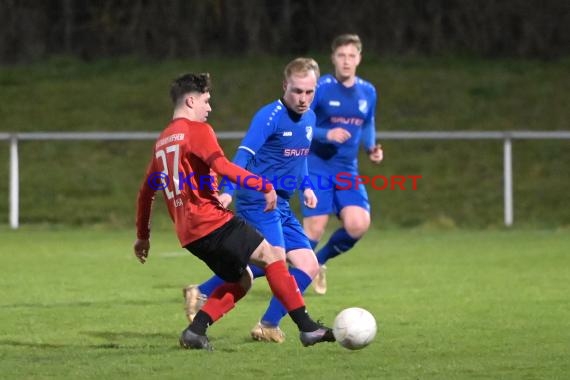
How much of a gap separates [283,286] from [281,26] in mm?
17476

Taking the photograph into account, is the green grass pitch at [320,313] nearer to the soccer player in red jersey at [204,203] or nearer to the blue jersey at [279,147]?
the soccer player in red jersey at [204,203]

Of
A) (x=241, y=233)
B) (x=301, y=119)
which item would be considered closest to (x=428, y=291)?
(x=301, y=119)

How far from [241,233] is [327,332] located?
0.74m

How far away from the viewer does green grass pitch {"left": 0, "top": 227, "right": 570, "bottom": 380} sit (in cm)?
720

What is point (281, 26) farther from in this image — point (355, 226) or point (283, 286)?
point (283, 286)

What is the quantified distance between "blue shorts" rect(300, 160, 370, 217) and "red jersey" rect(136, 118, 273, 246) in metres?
3.54

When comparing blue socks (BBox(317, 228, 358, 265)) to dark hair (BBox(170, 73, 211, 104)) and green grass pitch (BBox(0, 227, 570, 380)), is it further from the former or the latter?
dark hair (BBox(170, 73, 211, 104))

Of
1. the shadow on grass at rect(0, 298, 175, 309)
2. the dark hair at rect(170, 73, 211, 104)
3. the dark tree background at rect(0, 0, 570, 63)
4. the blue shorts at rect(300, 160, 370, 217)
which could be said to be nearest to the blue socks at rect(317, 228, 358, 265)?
the blue shorts at rect(300, 160, 370, 217)

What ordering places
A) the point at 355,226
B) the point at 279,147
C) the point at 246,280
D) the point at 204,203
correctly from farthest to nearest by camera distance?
the point at 355,226 → the point at 279,147 → the point at 246,280 → the point at 204,203

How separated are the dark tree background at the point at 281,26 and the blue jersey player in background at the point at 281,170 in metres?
16.1

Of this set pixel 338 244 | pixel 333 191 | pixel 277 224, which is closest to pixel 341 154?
pixel 333 191

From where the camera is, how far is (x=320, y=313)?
9703mm

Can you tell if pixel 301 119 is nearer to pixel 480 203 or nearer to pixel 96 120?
pixel 480 203

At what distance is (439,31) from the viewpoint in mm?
24938
